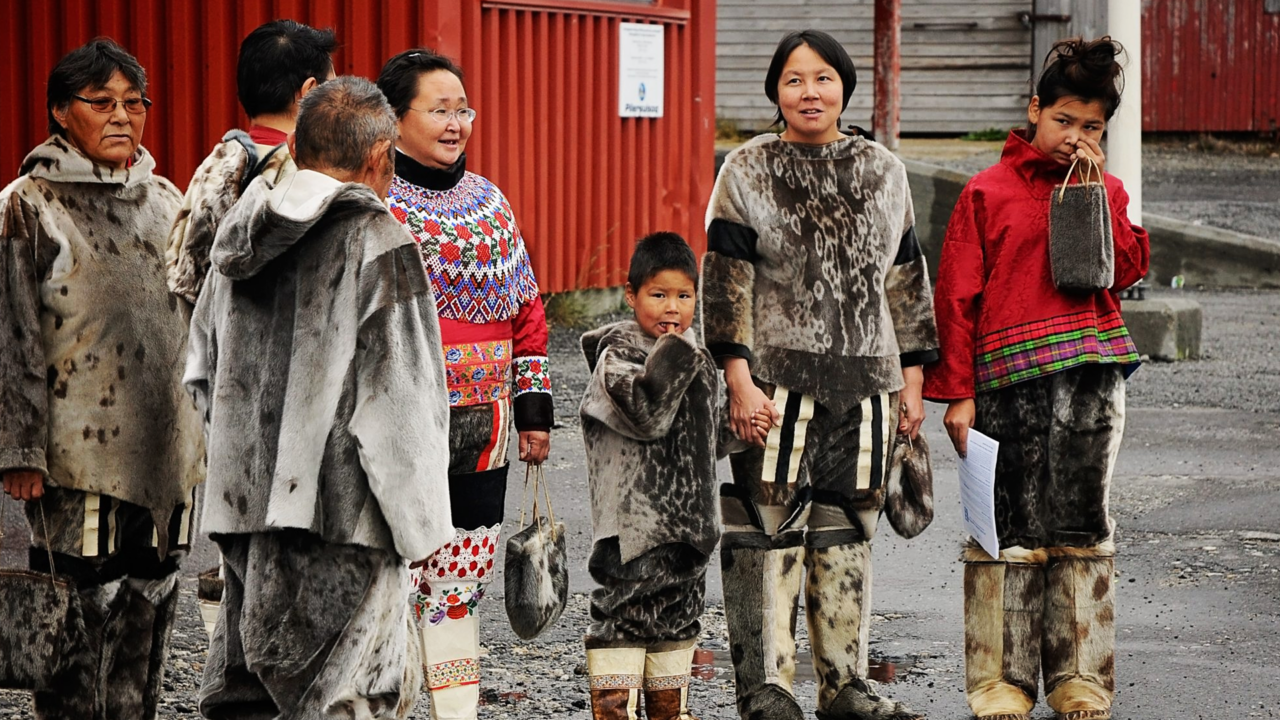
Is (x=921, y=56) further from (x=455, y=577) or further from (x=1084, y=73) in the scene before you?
(x=455, y=577)

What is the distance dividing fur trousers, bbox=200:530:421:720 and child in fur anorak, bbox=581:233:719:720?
0.99 m

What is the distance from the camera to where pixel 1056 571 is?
5188 mm

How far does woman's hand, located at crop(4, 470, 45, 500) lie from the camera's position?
4.46 m

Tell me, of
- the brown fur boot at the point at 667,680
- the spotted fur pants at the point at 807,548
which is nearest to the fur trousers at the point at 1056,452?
the spotted fur pants at the point at 807,548

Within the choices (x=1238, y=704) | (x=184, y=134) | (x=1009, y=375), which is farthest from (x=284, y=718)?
(x=184, y=134)

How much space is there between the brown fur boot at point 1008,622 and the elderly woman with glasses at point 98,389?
2.21 meters

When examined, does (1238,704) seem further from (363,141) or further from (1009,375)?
(363,141)

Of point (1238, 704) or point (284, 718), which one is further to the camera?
point (1238, 704)

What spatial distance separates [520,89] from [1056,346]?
789cm

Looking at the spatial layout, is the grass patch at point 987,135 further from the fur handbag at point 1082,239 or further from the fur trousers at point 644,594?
the fur trousers at point 644,594

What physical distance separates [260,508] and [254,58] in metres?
1.49

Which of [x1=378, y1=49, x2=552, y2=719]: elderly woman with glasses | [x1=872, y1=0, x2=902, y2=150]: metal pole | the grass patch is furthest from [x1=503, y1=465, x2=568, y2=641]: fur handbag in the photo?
the grass patch

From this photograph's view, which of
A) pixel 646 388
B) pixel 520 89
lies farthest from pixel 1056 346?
pixel 520 89

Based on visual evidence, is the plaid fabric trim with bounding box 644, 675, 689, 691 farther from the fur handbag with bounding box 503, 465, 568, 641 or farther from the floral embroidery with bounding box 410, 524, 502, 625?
the floral embroidery with bounding box 410, 524, 502, 625
